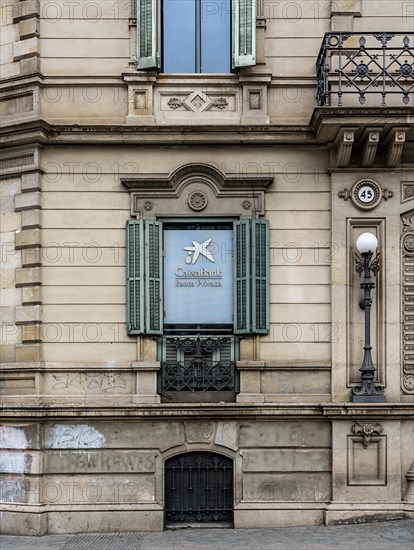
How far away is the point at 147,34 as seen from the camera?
13500 mm

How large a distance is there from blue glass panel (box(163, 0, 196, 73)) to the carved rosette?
15.1ft

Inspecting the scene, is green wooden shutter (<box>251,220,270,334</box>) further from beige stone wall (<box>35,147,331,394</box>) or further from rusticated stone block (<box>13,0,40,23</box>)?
rusticated stone block (<box>13,0,40,23</box>)

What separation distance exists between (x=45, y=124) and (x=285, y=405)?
6043 mm

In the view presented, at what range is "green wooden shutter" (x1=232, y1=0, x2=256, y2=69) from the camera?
13383 mm

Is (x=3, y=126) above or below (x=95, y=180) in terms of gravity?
above

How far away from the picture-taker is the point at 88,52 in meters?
13.7

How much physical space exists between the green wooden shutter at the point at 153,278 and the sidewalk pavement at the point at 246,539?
329 cm

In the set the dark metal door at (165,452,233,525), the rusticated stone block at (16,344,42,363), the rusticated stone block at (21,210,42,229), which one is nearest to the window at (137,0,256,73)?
the rusticated stone block at (21,210,42,229)

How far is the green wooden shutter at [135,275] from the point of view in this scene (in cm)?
1327

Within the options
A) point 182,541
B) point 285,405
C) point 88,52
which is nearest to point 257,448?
point 285,405

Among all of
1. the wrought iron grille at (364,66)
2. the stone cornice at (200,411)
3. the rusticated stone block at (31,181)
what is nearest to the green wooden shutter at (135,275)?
the stone cornice at (200,411)

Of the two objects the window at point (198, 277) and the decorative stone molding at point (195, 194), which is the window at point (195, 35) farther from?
the window at point (198, 277)

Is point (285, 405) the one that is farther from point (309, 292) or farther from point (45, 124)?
point (45, 124)

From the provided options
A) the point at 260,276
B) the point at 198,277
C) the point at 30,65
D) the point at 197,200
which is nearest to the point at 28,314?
the point at 198,277
